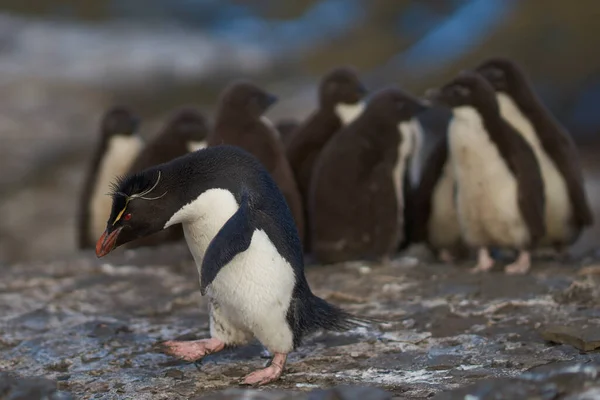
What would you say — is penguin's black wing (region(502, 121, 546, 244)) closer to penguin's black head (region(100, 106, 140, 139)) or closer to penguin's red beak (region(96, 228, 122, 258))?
penguin's red beak (region(96, 228, 122, 258))

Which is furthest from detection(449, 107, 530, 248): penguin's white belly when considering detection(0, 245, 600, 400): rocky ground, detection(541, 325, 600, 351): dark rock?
detection(541, 325, 600, 351): dark rock

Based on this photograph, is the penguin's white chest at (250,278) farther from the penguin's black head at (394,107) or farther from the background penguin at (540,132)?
the background penguin at (540,132)

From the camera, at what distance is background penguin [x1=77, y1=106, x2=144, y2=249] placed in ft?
22.8

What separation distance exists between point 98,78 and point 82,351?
506 inches

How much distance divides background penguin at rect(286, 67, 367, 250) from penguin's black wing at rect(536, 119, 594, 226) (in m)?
1.19

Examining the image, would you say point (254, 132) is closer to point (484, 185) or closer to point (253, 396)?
point (484, 185)

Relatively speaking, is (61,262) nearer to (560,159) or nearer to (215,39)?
(560,159)

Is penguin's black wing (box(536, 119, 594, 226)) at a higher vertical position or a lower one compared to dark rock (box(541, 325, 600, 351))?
higher

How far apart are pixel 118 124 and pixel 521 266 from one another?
138 inches

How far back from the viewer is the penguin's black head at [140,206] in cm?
294

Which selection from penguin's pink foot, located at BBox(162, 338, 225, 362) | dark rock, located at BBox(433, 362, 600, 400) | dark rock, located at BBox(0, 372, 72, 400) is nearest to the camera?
dark rock, located at BBox(433, 362, 600, 400)

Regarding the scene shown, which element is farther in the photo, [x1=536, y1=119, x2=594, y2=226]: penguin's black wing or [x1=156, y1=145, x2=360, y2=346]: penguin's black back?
[x1=536, y1=119, x2=594, y2=226]: penguin's black wing

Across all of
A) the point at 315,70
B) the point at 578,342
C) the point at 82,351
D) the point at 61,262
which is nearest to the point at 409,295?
the point at 578,342

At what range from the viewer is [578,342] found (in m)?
3.16
